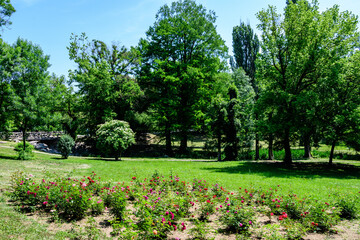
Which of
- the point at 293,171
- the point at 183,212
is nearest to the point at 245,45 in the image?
the point at 293,171

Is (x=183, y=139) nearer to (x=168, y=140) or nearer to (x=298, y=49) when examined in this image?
(x=168, y=140)

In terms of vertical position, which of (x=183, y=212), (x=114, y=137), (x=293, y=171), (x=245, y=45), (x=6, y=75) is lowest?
(x=293, y=171)

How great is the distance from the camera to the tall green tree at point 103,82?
27188mm

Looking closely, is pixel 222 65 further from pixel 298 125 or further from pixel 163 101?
pixel 298 125

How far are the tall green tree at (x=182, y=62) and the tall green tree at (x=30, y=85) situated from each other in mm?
12870

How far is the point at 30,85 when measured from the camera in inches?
629

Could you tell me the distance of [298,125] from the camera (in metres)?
16.6

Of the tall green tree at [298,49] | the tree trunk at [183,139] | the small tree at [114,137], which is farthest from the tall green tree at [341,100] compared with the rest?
the tree trunk at [183,139]

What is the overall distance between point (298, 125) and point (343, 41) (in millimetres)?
7753

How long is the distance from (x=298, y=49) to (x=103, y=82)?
70.0 feet

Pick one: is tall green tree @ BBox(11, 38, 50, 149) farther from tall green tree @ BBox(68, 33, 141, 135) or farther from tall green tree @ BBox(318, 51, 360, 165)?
tall green tree @ BBox(318, 51, 360, 165)

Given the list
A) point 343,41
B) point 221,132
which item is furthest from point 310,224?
point 343,41

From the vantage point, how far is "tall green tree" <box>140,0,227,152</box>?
26.9 m

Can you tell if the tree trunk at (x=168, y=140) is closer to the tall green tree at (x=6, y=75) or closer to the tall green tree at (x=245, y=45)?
the tall green tree at (x=6, y=75)
